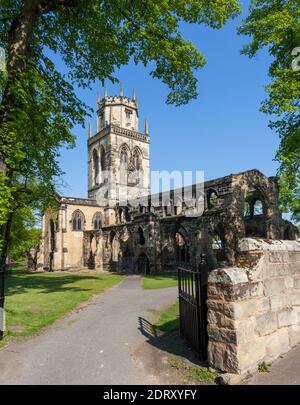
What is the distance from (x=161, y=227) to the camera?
32.2 meters

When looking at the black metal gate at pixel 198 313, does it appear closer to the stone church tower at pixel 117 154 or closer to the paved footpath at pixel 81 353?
the paved footpath at pixel 81 353

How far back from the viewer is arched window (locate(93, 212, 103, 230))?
49106mm

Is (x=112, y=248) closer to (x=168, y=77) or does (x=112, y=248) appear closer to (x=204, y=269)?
(x=168, y=77)

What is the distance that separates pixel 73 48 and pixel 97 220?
39.9 meters

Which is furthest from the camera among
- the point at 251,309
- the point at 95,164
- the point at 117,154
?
the point at 95,164

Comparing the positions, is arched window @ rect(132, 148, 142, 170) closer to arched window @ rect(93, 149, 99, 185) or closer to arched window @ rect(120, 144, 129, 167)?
arched window @ rect(120, 144, 129, 167)

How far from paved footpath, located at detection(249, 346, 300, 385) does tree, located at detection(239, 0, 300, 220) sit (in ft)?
32.6

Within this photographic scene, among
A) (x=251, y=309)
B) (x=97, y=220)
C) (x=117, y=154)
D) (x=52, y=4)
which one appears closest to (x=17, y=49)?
(x=52, y=4)

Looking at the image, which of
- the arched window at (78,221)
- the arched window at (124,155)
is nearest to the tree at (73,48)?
the arched window at (78,221)

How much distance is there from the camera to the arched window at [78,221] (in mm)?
46719

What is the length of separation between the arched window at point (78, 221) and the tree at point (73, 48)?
116ft

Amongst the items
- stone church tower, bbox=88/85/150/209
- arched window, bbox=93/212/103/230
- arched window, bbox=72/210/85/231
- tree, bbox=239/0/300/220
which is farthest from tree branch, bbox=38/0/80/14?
stone church tower, bbox=88/85/150/209

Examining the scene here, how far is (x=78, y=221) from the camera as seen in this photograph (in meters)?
47.2

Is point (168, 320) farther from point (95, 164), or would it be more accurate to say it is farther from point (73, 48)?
point (95, 164)
